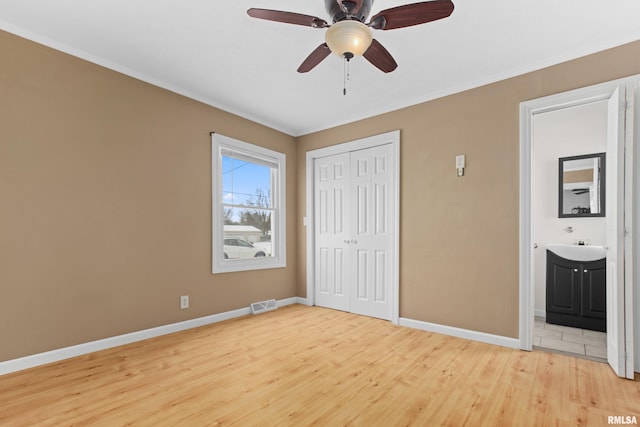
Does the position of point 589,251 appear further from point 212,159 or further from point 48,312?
point 48,312

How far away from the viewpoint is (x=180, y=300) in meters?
3.50

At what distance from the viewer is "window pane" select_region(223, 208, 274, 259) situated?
13.4 ft

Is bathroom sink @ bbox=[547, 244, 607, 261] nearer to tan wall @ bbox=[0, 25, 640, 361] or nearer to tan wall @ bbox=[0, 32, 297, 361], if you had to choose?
tan wall @ bbox=[0, 25, 640, 361]

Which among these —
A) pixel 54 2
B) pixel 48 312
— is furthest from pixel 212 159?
pixel 48 312

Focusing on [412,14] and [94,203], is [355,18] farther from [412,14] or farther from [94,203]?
[94,203]

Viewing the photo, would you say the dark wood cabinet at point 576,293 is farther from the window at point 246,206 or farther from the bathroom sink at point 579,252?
the window at point 246,206

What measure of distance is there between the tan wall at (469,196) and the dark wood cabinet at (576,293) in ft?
4.25

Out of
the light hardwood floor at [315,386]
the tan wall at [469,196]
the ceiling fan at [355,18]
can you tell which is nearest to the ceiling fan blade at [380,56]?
the ceiling fan at [355,18]

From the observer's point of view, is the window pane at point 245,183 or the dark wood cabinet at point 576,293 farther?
the window pane at point 245,183

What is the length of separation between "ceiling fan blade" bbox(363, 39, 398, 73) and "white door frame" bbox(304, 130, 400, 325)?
1.76 meters

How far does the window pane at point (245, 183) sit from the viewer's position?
161 inches

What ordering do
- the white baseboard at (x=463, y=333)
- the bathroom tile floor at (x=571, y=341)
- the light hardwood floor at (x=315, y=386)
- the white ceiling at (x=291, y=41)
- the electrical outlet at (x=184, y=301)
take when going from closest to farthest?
the light hardwood floor at (x=315, y=386) → the white ceiling at (x=291, y=41) → the bathroom tile floor at (x=571, y=341) → the white baseboard at (x=463, y=333) → the electrical outlet at (x=184, y=301)

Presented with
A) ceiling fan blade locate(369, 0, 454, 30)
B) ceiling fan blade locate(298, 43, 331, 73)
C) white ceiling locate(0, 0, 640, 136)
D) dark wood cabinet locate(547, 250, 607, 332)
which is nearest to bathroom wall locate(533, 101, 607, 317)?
dark wood cabinet locate(547, 250, 607, 332)

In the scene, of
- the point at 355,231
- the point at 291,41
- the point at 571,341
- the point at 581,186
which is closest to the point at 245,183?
the point at 355,231
